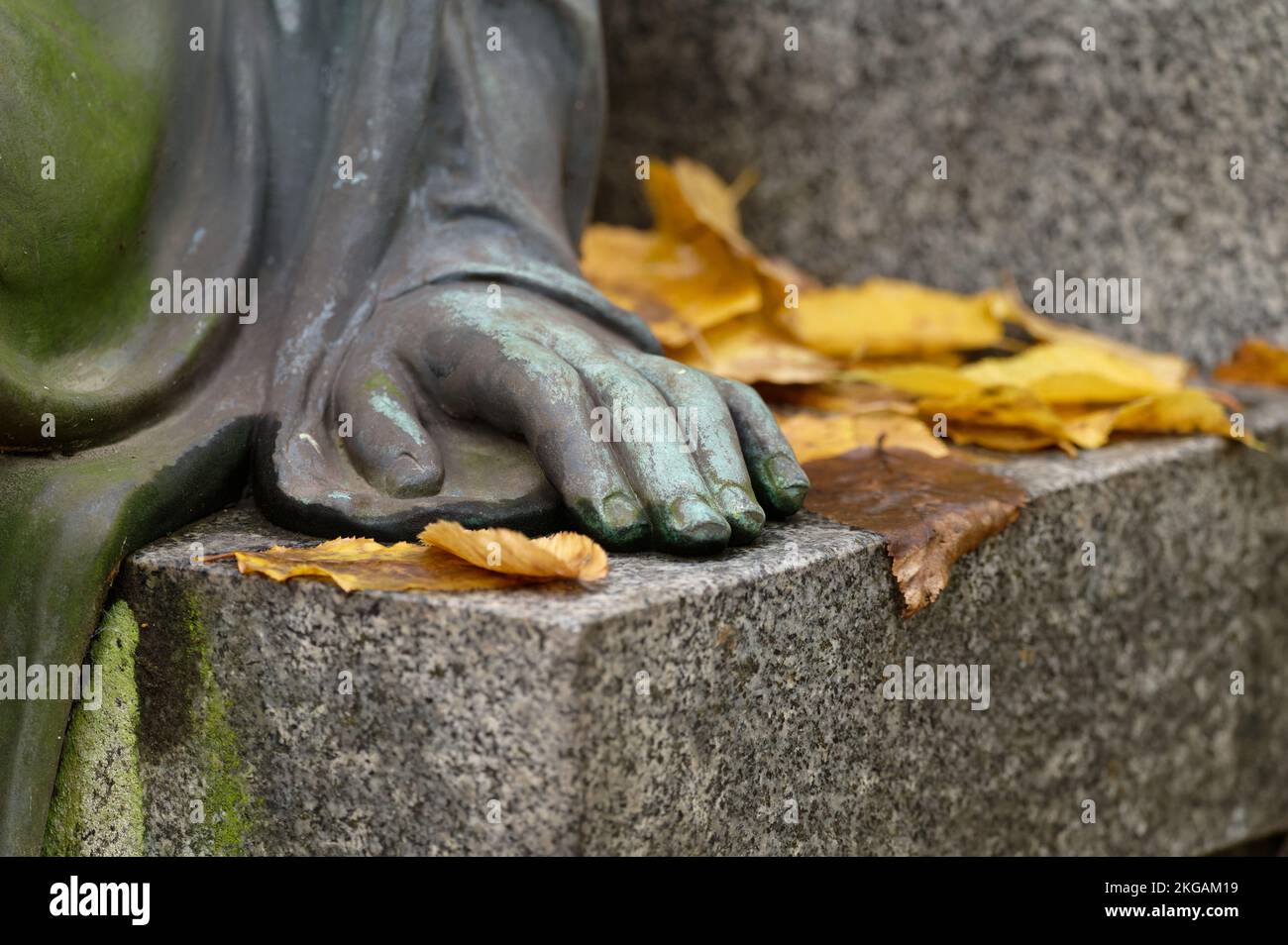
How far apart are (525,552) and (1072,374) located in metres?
0.93

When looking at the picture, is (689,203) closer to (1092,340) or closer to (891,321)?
(891,321)

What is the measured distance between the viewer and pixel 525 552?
1.29 m

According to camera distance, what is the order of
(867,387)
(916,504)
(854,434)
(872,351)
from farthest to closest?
1. (872,351)
2. (867,387)
3. (854,434)
4. (916,504)

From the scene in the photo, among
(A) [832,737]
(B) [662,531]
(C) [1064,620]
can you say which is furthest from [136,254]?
(C) [1064,620]

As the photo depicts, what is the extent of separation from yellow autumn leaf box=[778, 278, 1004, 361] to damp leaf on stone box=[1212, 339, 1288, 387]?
1.16 feet

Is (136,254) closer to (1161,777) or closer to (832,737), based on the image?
(832,737)

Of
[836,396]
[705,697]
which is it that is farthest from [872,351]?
[705,697]

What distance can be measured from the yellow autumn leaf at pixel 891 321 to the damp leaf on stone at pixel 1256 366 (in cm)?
35

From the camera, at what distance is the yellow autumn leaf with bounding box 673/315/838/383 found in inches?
81.4

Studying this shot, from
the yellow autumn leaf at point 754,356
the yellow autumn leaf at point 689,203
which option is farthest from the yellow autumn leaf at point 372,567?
the yellow autumn leaf at point 689,203

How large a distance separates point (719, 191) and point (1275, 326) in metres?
0.88

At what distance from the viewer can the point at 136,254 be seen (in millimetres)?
1638

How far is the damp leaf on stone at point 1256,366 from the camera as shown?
2.28 m
